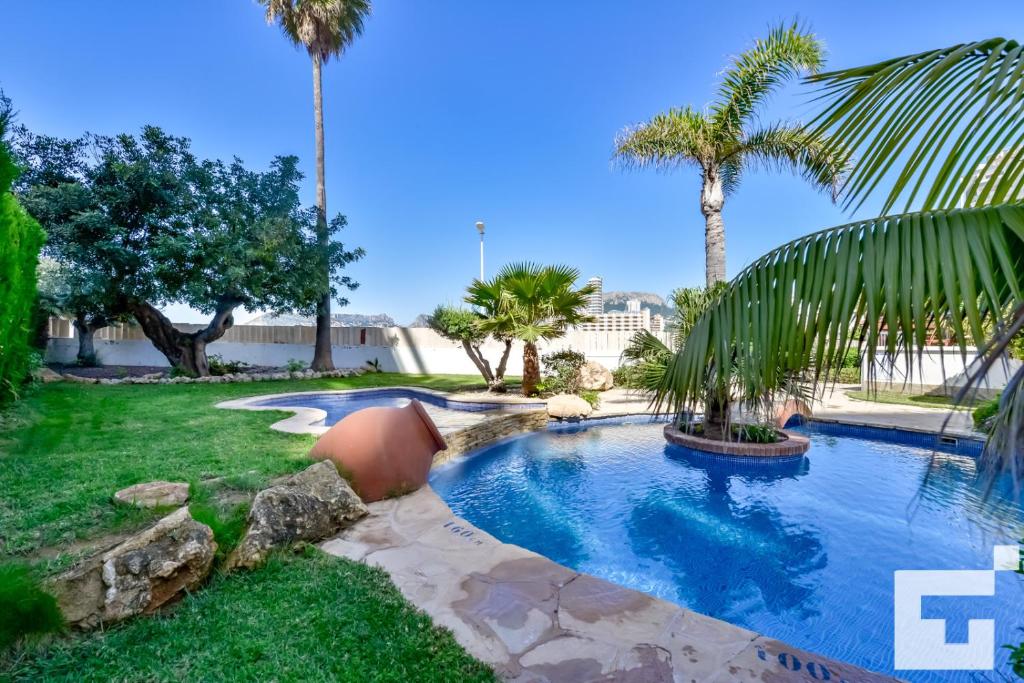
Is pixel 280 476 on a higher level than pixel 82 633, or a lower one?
higher

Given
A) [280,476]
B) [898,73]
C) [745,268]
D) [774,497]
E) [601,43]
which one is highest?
[601,43]

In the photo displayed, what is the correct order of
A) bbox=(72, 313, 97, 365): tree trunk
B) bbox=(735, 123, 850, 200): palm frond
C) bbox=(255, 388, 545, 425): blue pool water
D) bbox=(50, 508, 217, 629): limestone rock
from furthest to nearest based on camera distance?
bbox=(72, 313, 97, 365): tree trunk
bbox=(255, 388, 545, 425): blue pool water
bbox=(735, 123, 850, 200): palm frond
bbox=(50, 508, 217, 629): limestone rock

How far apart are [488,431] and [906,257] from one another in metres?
7.58

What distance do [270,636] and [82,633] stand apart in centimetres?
97

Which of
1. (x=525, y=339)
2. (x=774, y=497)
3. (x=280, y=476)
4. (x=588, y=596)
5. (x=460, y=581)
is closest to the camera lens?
(x=588, y=596)

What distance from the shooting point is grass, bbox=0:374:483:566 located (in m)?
3.24

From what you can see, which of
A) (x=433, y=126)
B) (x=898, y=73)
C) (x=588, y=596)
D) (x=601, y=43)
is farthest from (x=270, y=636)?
(x=433, y=126)

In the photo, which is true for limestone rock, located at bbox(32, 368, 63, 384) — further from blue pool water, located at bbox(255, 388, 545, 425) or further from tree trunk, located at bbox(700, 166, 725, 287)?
tree trunk, located at bbox(700, 166, 725, 287)

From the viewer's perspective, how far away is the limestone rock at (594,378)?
13.3 metres

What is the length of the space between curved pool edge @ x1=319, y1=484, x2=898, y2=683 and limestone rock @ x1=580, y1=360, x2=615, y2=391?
9919 mm

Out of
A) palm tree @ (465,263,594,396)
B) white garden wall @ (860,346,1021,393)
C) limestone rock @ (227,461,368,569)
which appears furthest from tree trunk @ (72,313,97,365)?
white garden wall @ (860,346,1021,393)

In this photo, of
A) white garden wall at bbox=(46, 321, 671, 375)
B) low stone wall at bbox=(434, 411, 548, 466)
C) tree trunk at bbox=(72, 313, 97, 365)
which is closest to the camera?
low stone wall at bbox=(434, 411, 548, 466)

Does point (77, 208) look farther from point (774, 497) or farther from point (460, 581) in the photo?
point (774, 497)

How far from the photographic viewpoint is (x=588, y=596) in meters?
2.86
